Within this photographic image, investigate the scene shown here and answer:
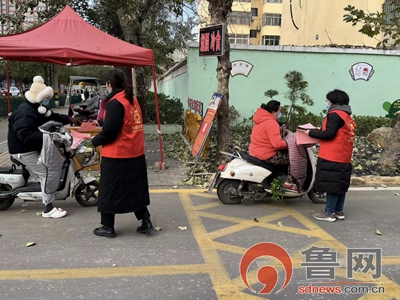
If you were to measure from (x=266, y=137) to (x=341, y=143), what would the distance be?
1.00 meters

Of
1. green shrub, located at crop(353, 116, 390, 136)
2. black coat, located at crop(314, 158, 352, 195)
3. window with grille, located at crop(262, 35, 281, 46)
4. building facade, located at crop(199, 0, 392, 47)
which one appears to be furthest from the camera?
window with grille, located at crop(262, 35, 281, 46)

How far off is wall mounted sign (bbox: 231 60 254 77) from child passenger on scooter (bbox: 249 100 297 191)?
6.32 m

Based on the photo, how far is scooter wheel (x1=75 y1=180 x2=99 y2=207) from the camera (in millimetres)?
5020

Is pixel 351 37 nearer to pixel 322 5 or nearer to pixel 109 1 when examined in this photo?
pixel 322 5

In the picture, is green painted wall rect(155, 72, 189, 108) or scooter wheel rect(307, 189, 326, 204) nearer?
scooter wheel rect(307, 189, 326, 204)

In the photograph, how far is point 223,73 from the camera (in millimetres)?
6930

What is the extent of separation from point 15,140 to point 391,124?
34.7 ft

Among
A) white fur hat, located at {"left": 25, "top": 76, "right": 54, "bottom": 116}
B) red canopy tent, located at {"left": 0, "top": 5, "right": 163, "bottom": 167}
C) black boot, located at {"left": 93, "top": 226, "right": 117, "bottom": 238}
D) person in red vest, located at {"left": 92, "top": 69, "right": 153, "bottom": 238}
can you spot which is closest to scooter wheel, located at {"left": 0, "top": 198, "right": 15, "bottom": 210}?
white fur hat, located at {"left": 25, "top": 76, "right": 54, "bottom": 116}

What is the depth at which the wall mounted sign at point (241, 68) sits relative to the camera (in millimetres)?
11156

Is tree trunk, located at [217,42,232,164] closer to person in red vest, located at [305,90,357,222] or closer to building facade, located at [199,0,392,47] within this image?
person in red vest, located at [305,90,357,222]

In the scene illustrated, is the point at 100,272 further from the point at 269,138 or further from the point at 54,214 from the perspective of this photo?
the point at 269,138

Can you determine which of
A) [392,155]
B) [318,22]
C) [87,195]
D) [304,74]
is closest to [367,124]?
[304,74]

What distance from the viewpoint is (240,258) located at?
3.66m

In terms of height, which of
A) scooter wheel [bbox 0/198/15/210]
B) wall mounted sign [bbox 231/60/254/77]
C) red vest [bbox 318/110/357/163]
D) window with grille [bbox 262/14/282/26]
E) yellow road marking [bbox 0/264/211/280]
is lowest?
yellow road marking [bbox 0/264/211/280]
